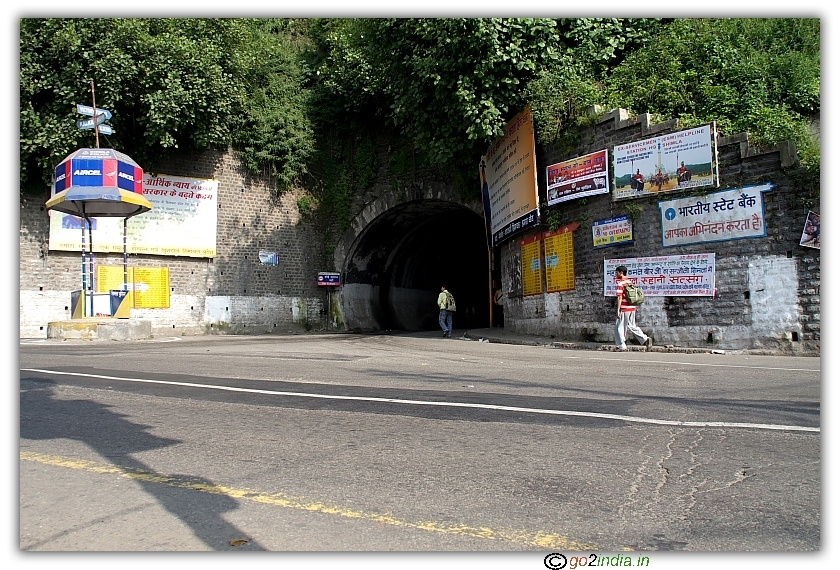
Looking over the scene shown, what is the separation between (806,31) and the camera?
1825cm

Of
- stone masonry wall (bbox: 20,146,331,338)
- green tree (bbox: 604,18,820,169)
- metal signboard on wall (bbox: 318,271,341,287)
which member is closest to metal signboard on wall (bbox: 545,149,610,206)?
green tree (bbox: 604,18,820,169)

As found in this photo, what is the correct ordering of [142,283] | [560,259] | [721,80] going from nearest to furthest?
[721,80], [560,259], [142,283]

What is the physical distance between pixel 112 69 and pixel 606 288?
1481cm

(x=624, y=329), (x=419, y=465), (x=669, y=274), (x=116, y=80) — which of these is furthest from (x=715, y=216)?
(x=116, y=80)

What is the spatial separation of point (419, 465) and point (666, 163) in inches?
481

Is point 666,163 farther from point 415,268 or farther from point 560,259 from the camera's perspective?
point 415,268

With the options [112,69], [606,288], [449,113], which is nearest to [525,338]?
[606,288]

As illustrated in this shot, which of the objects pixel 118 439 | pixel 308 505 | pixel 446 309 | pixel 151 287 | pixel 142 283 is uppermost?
pixel 142 283

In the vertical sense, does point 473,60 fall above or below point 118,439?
above

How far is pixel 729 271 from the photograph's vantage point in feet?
45.5

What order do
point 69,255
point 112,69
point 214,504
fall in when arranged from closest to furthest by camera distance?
point 214,504 → point 112,69 → point 69,255

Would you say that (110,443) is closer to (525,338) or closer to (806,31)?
(525,338)

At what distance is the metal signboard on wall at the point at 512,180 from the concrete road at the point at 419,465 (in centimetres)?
1031

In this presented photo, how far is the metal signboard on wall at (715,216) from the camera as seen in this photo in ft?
44.3
